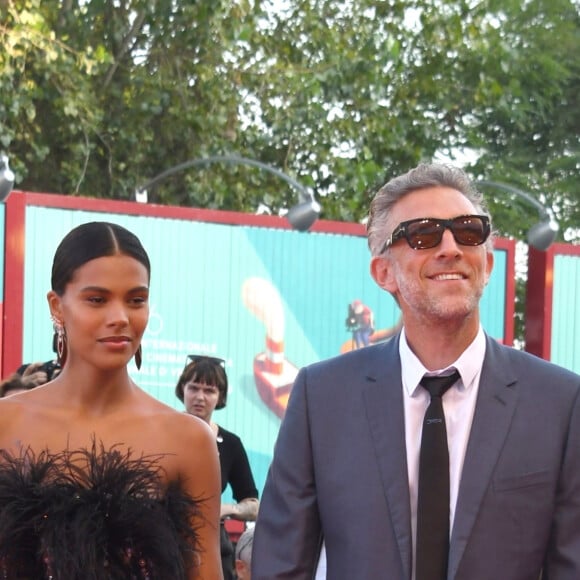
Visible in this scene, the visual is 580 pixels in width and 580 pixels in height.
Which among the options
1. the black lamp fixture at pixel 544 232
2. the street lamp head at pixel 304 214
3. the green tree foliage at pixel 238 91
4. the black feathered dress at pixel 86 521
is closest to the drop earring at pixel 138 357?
the black feathered dress at pixel 86 521

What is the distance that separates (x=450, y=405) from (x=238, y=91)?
17.1 m

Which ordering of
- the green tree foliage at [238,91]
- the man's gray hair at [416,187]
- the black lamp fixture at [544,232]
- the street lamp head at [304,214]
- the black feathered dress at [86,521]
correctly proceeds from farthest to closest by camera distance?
the green tree foliage at [238,91]
the black lamp fixture at [544,232]
the street lamp head at [304,214]
the man's gray hair at [416,187]
the black feathered dress at [86,521]

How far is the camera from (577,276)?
643 inches

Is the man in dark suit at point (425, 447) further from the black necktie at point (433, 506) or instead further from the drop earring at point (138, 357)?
the drop earring at point (138, 357)

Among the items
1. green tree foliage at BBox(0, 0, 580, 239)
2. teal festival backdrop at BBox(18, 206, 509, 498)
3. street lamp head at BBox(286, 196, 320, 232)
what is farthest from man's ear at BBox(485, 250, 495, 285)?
green tree foliage at BBox(0, 0, 580, 239)

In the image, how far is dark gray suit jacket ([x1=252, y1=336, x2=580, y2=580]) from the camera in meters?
3.55

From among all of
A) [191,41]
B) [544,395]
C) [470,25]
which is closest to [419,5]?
[470,25]

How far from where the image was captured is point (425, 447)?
141 inches

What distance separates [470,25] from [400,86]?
5.42 feet

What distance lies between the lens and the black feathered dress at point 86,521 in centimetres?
349

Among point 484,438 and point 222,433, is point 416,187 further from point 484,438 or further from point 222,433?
point 222,433

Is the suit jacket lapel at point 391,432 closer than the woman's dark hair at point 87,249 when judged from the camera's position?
Yes

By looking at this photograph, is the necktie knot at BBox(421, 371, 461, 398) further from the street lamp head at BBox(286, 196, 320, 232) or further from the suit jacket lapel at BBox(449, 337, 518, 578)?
the street lamp head at BBox(286, 196, 320, 232)

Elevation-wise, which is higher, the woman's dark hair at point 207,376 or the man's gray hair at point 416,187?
the man's gray hair at point 416,187
